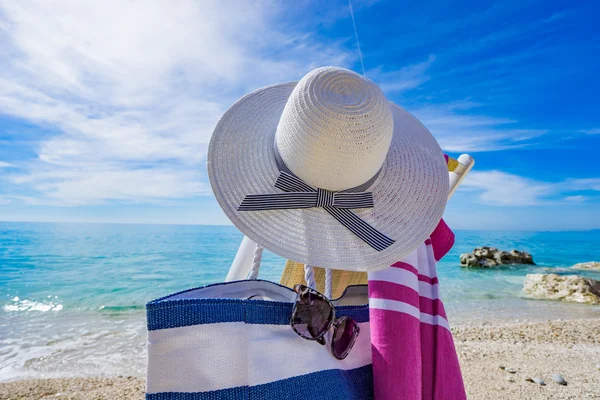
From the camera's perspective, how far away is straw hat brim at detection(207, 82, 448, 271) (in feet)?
3.16

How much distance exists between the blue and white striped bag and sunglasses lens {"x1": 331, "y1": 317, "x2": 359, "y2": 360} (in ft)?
0.08

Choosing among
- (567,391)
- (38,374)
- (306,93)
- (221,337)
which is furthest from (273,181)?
(38,374)

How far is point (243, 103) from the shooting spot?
1160 millimetres

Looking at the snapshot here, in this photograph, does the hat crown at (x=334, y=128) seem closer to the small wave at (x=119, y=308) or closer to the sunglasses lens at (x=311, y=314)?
the sunglasses lens at (x=311, y=314)

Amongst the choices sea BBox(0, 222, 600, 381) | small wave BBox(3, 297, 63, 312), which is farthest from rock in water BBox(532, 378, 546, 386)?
small wave BBox(3, 297, 63, 312)

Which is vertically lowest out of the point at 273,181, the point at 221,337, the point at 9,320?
the point at 9,320

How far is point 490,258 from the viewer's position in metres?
18.4

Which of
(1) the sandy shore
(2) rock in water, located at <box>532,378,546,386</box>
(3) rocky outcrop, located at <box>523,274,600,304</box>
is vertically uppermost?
(3) rocky outcrop, located at <box>523,274,600,304</box>

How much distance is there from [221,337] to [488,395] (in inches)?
149

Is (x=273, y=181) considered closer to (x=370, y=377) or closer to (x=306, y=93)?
(x=306, y=93)

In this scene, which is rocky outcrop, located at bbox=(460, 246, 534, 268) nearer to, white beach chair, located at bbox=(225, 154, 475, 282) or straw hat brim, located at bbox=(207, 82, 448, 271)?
white beach chair, located at bbox=(225, 154, 475, 282)

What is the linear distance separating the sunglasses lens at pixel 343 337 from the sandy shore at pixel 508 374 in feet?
11.0

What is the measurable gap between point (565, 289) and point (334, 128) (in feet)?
37.0

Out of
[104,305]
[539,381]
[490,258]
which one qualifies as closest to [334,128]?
[539,381]
